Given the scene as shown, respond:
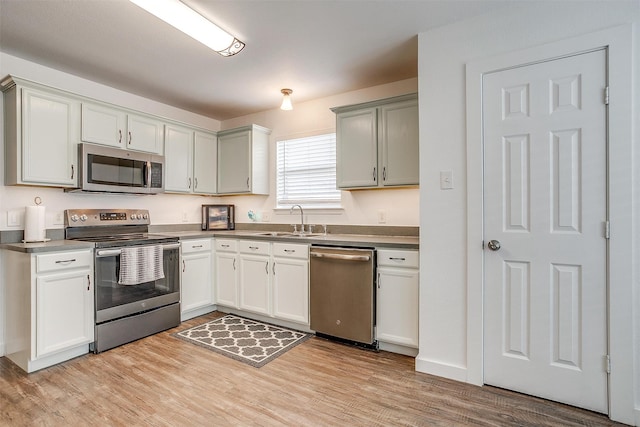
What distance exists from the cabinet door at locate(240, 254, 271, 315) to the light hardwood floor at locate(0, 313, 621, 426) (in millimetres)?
826

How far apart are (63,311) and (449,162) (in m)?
3.21

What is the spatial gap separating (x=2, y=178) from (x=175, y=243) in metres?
1.48

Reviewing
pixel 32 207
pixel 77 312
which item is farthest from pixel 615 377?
pixel 32 207

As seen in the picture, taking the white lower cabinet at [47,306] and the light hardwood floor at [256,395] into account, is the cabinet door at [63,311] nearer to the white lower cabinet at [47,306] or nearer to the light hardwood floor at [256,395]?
the white lower cabinet at [47,306]

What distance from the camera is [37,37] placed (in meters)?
2.53

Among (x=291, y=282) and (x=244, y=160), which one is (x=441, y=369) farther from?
(x=244, y=160)

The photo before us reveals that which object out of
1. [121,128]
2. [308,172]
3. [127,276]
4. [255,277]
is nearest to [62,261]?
[127,276]

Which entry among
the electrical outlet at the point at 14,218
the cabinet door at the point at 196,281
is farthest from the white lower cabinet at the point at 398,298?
the electrical outlet at the point at 14,218

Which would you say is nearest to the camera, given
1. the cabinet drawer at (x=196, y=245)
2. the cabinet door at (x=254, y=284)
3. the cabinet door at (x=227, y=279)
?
the cabinet door at (x=254, y=284)

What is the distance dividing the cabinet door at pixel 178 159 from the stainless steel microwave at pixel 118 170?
0.49ft

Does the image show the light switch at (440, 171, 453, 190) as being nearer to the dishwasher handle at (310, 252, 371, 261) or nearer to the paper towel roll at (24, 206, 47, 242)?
the dishwasher handle at (310, 252, 371, 261)

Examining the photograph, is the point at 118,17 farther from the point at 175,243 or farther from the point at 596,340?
the point at 596,340

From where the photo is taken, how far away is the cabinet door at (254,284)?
346cm

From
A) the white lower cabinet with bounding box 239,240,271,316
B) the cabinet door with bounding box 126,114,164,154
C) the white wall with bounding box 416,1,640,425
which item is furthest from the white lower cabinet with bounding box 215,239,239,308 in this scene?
the white wall with bounding box 416,1,640,425
